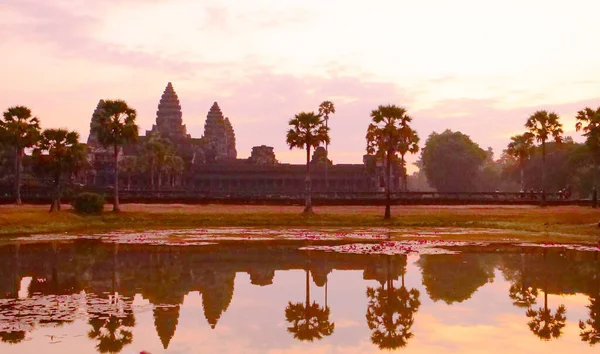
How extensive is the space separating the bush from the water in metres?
26.9

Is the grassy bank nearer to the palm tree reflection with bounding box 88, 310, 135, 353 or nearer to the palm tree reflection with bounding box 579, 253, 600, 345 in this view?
the palm tree reflection with bounding box 579, 253, 600, 345

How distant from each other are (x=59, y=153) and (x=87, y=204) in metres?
6.13

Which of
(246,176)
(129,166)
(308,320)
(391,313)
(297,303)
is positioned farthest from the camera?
(246,176)

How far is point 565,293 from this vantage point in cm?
2320

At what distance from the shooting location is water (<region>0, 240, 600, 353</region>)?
16.3 meters

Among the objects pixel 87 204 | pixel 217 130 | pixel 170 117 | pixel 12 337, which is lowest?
pixel 12 337

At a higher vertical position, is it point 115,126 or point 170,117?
point 170,117

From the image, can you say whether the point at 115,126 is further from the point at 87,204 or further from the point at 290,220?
the point at 290,220

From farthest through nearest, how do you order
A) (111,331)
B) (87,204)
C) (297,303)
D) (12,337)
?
(87,204)
(297,303)
(111,331)
(12,337)

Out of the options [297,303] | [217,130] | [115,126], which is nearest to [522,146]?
[115,126]

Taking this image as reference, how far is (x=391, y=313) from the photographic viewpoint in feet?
65.3

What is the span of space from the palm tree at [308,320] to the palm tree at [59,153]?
46.8 metres

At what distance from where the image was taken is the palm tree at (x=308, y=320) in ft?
57.1

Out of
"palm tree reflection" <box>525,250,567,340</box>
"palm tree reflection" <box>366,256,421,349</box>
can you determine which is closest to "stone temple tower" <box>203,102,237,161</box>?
"palm tree reflection" <box>366,256,421,349</box>
